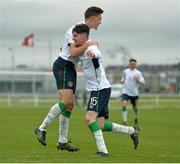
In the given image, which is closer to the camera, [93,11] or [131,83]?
[93,11]

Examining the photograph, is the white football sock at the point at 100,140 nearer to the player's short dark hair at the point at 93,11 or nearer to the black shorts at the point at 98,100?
the black shorts at the point at 98,100

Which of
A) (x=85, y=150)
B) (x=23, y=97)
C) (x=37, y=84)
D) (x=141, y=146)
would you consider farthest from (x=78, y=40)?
(x=37, y=84)

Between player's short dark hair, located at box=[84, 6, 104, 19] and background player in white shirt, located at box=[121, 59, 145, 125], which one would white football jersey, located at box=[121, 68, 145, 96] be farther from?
player's short dark hair, located at box=[84, 6, 104, 19]

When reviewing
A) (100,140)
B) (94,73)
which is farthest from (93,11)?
(100,140)

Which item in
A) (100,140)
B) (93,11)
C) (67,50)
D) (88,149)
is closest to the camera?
(100,140)

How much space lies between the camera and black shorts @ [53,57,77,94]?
12.5m

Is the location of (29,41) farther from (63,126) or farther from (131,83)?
(63,126)

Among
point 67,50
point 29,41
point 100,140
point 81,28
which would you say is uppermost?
point 29,41

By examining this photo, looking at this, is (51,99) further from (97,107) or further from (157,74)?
(97,107)

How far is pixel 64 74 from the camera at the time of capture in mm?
12531

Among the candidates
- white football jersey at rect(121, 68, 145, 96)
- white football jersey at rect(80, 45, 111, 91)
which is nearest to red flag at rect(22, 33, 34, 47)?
white football jersey at rect(121, 68, 145, 96)

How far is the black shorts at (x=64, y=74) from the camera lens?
493 inches

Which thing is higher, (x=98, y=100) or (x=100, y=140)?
(x=98, y=100)

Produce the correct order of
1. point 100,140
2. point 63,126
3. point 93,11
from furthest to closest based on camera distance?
point 63,126, point 93,11, point 100,140
